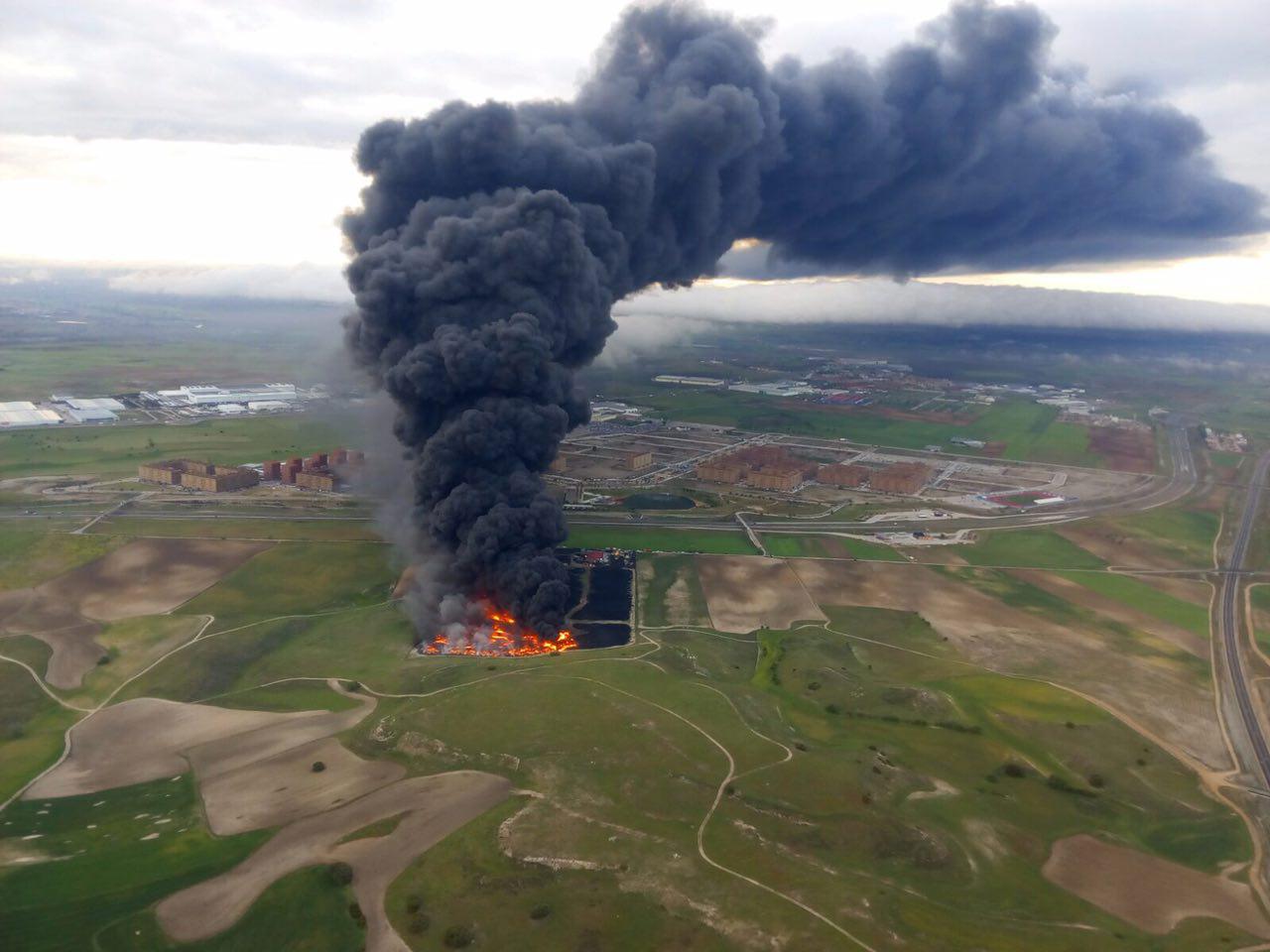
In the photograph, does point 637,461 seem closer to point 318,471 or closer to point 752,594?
point 318,471

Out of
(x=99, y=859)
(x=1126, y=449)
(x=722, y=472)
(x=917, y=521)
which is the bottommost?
(x=99, y=859)

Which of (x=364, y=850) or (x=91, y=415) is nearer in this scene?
(x=364, y=850)

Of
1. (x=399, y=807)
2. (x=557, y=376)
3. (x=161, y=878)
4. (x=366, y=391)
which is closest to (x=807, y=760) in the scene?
(x=399, y=807)

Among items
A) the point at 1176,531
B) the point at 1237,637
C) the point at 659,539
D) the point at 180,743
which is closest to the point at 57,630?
the point at 180,743

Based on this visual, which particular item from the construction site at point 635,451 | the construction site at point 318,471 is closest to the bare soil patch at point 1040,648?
the construction site at point 635,451

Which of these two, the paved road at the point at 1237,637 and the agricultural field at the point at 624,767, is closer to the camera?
the agricultural field at the point at 624,767

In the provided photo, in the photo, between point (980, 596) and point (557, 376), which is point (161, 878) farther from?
point (980, 596)

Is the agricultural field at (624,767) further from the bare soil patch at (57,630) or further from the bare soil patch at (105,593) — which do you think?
the bare soil patch at (105,593)
